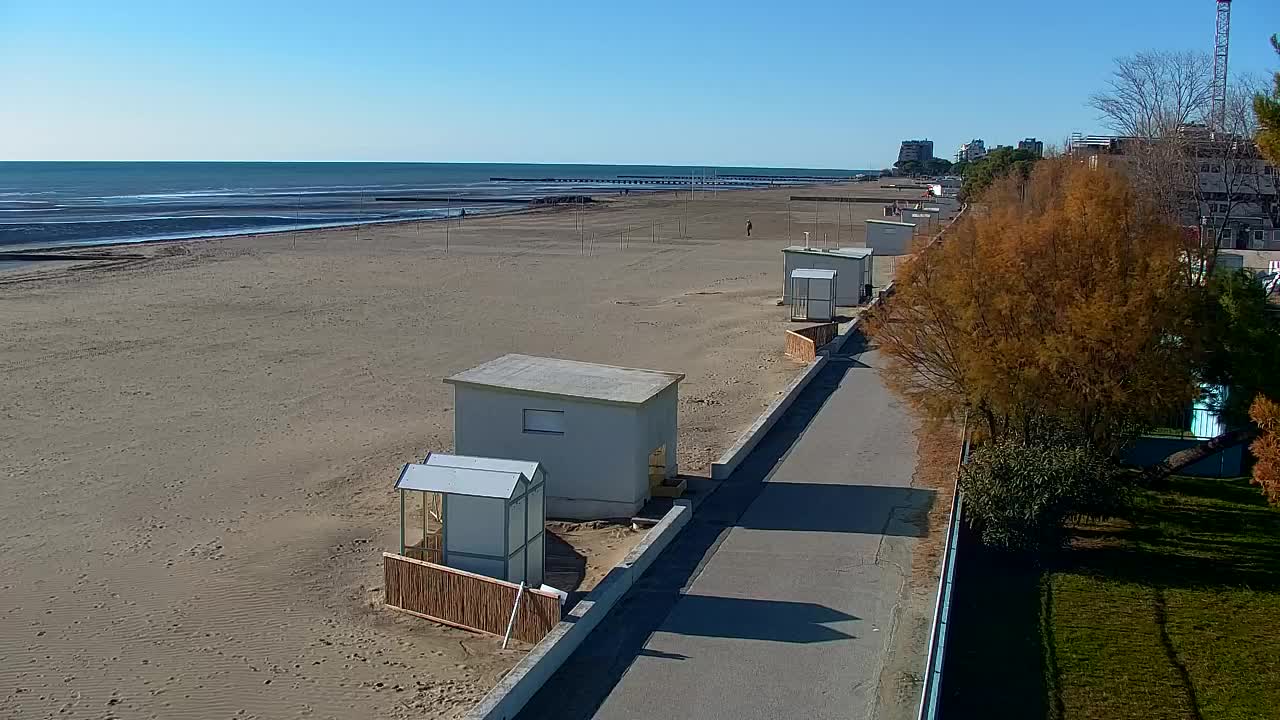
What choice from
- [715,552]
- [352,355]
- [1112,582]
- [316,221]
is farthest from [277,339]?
[316,221]

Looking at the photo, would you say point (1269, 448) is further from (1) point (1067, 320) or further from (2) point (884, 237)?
(2) point (884, 237)

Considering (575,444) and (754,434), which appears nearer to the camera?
(575,444)

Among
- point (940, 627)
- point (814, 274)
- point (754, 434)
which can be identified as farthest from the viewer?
point (814, 274)

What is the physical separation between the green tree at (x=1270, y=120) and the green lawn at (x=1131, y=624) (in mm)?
5095

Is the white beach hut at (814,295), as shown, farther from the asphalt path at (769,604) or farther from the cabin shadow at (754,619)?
the cabin shadow at (754,619)

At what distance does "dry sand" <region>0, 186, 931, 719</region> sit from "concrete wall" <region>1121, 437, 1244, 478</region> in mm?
6598

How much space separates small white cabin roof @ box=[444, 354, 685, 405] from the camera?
15697 mm

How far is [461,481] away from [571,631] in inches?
106

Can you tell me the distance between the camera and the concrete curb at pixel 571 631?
944 centimetres

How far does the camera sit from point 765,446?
18891 mm

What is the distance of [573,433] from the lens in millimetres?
15711

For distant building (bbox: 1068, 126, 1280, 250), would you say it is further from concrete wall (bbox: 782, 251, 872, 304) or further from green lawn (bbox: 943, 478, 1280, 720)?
green lawn (bbox: 943, 478, 1280, 720)

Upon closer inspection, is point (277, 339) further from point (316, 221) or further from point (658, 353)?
point (316, 221)

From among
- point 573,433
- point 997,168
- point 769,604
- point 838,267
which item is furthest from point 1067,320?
point 997,168
